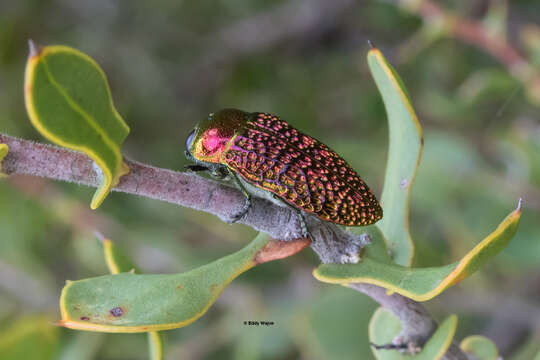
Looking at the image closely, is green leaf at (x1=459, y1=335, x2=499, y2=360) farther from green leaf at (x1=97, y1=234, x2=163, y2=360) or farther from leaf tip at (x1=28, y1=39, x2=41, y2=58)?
leaf tip at (x1=28, y1=39, x2=41, y2=58)

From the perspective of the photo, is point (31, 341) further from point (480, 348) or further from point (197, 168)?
point (480, 348)

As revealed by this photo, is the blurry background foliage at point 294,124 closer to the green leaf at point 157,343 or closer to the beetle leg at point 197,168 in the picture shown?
the beetle leg at point 197,168

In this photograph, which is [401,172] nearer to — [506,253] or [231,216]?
[231,216]

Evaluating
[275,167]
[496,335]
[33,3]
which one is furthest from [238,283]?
[33,3]

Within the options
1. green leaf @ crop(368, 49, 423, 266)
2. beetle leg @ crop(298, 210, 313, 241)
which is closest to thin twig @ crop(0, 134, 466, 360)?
beetle leg @ crop(298, 210, 313, 241)

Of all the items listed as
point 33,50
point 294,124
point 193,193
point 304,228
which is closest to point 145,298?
point 193,193

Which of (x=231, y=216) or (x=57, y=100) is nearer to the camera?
(x=57, y=100)
